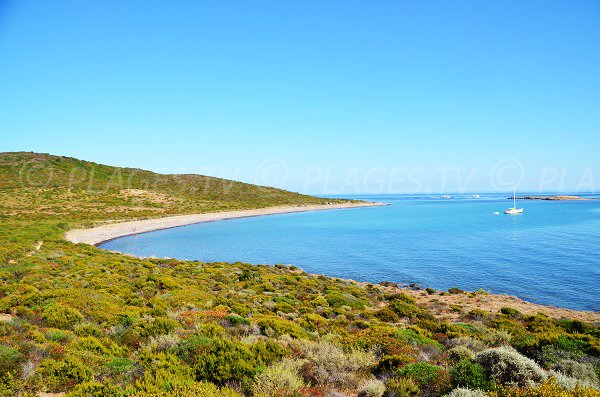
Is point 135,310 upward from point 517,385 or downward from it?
downward

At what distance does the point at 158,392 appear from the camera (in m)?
5.88

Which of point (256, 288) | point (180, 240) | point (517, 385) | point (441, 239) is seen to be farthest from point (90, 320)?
point (441, 239)

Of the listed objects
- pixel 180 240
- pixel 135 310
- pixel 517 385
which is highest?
pixel 517 385

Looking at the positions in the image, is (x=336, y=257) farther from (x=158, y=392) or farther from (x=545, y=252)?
(x=158, y=392)

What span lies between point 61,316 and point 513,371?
12.4 m

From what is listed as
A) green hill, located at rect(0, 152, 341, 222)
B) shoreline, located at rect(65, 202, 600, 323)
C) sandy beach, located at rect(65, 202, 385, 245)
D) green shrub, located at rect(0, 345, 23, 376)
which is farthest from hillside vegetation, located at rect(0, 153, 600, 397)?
green hill, located at rect(0, 152, 341, 222)

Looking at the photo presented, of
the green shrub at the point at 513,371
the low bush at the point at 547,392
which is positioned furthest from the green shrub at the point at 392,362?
the low bush at the point at 547,392

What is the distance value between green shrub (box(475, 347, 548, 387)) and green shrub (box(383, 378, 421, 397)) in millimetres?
1596

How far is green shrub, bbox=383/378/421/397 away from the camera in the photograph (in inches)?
258

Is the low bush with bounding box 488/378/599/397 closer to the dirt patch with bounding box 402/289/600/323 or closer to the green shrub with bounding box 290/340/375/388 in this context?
the green shrub with bounding box 290/340/375/388

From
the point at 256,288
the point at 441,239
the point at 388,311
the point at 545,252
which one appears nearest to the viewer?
the point at 388,311

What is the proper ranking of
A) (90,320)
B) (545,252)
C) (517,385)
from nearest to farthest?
(517,385), (90,320), (545,252)

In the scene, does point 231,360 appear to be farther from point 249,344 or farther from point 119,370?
point 119,370

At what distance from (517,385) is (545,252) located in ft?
131
